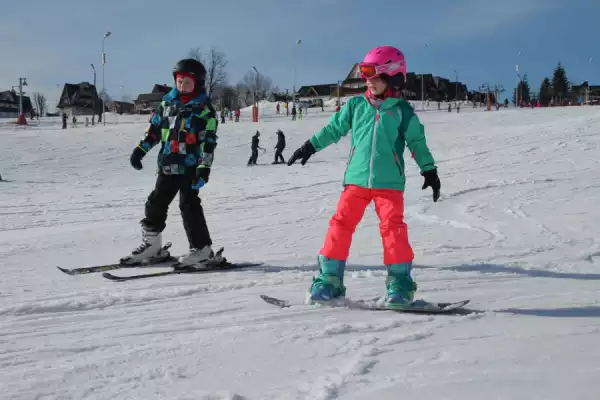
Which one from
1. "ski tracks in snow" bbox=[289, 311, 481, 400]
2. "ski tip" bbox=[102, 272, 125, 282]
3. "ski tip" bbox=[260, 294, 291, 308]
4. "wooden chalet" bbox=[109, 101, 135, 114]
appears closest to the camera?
"ski tracks in snow" bbox=[289, 311, 481, 400]

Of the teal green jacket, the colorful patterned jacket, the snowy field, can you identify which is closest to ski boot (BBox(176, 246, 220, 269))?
the snowy field

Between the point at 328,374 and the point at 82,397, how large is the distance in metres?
0.82

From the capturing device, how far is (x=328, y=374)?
1758 mm

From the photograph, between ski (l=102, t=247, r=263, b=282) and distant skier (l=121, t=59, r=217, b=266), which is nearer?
ski (l=102, t=247, r=263, b=282)

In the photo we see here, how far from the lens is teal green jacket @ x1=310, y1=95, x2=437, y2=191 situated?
109 inches

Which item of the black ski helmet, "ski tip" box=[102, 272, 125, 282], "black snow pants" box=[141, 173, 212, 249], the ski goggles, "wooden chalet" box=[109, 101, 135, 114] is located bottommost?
"ski tip" box=[102, 272, 125, 282]

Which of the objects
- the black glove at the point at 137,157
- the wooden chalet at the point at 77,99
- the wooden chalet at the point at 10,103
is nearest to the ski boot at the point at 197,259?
the black glove at the point at 137,157

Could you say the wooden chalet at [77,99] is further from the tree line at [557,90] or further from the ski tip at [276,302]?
the ski tip at [276,302]

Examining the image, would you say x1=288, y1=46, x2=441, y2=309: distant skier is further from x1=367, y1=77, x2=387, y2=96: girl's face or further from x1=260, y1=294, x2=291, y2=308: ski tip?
x1=260, y1=294, x2=291, y2=308: ski tip

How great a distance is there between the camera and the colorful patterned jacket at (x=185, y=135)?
12.8 ft

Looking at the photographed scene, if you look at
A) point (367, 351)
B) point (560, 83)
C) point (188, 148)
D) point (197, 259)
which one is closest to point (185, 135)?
point (188, 148)

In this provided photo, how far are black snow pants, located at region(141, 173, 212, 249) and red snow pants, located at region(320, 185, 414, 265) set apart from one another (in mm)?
1427

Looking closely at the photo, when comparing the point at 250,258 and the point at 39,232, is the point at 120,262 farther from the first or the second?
the point at 39,232

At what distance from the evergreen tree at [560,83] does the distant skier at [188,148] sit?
102m
